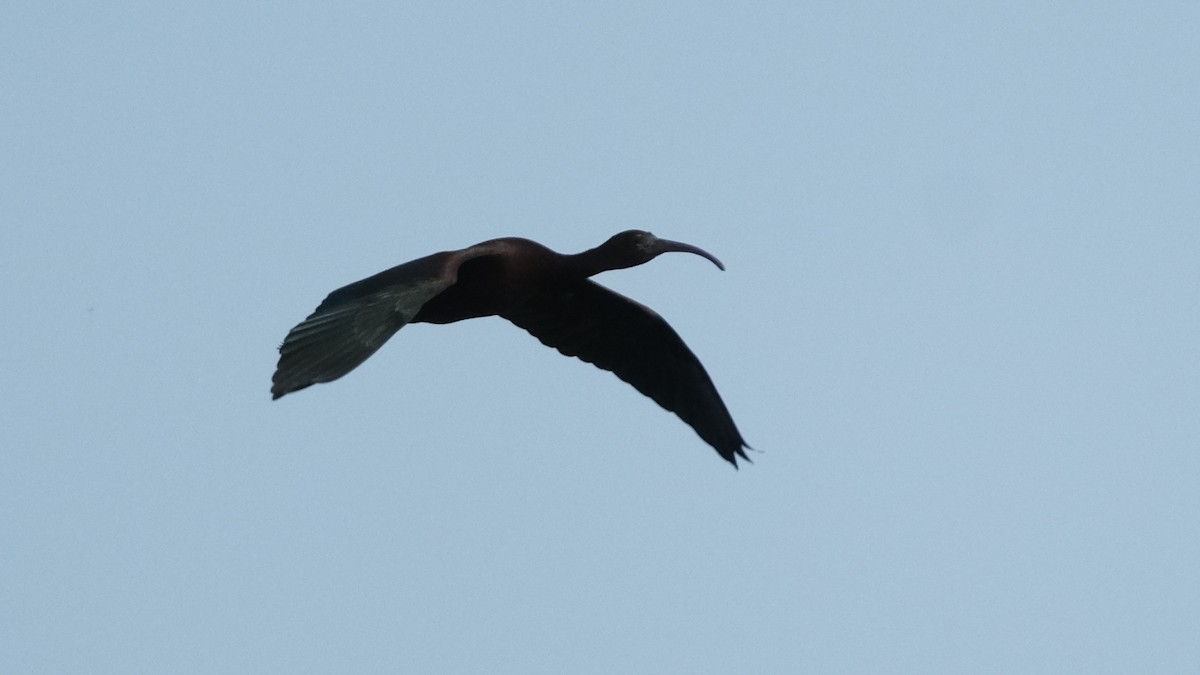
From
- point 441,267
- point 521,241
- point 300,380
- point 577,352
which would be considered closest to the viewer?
point 300,380

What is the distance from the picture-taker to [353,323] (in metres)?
11.7

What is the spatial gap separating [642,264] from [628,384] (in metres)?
1.14

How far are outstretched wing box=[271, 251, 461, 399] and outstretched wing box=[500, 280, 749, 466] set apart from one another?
6.30ft

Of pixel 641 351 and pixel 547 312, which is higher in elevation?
pixel 547 312

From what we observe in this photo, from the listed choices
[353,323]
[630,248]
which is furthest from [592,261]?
[353,323]

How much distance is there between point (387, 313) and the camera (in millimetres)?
11773

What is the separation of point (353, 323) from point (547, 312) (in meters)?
3.05

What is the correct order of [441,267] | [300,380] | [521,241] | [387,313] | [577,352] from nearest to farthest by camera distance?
[300,380] < [387,313] < [441,267] < [521,241] < [577,352]

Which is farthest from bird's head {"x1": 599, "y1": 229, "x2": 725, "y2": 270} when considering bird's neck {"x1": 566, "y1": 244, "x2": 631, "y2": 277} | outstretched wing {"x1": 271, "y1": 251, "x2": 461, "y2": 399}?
outstretched wing {"x1": 271, "y1": 251, "x2": 461, "y2": 399}

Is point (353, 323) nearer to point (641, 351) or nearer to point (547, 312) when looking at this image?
point (547, 312)

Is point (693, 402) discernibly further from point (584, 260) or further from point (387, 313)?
point (387, 313)

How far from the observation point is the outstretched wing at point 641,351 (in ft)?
48.0

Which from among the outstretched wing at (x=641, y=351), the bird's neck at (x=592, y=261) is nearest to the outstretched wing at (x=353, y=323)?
the bird's neck at (x=592, y=261)

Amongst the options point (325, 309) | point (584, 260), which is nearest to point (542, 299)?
point (584, 260)
